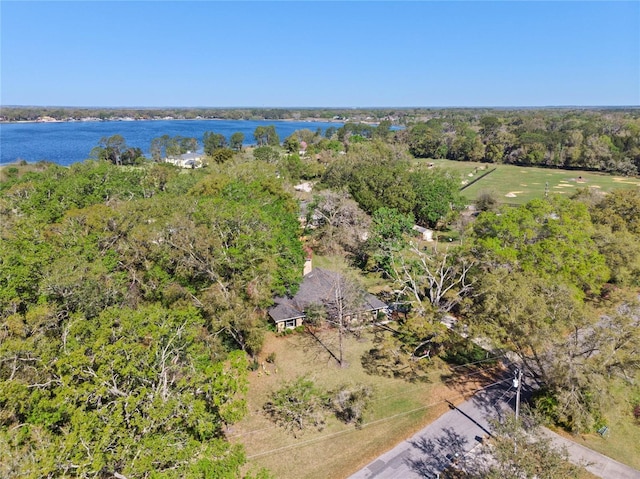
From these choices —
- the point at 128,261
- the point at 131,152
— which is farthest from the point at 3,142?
the point at 128,261

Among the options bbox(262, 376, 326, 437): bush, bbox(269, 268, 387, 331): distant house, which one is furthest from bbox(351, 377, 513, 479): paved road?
bbox(269, 268, 387, 331): distant house

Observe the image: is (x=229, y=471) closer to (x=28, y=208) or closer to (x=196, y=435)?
(x=196, y=435)

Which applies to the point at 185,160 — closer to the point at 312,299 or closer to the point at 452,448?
the point at 312,299

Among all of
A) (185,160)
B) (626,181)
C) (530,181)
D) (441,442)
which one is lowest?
(441,442)

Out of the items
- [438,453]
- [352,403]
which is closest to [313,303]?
[352,403]

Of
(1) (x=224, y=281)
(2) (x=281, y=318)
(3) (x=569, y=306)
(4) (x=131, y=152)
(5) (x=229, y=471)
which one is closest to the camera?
(5) (x=229, y=471)
